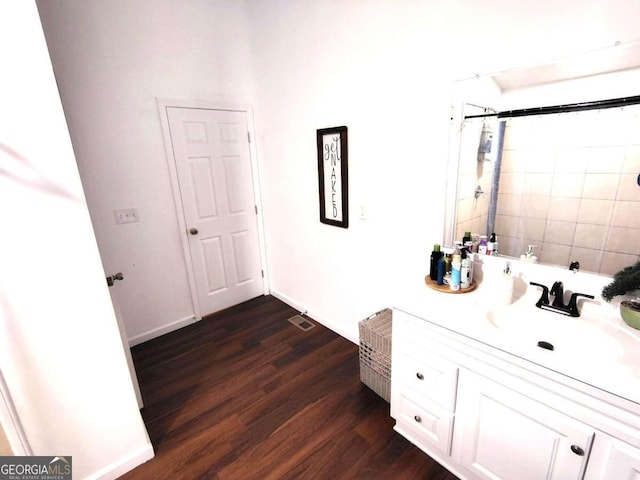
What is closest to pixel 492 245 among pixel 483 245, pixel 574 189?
pixel 483 245

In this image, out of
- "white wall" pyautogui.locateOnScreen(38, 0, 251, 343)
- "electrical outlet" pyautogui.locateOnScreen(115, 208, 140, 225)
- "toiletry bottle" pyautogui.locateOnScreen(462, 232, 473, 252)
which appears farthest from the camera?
"electrical outlet" pyautogui.locateOnScreen(115, 208, 140, 225)

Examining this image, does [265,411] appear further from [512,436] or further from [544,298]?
[544,298]

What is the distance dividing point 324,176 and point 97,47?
1.82 metres

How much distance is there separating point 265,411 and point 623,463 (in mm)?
1628

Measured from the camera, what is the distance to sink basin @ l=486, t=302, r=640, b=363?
1076mm

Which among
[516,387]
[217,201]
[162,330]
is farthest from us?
[217,201]

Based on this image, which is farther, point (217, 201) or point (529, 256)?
point (217, 201)

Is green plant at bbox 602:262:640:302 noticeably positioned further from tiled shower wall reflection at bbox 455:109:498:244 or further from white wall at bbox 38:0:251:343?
white wall at bbox 38:0:251:343

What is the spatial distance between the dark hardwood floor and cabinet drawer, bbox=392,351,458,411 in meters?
0.40

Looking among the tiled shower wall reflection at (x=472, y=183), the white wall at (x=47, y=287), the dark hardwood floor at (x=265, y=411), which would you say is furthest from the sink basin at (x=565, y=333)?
the white wall at (x=47, y=287)

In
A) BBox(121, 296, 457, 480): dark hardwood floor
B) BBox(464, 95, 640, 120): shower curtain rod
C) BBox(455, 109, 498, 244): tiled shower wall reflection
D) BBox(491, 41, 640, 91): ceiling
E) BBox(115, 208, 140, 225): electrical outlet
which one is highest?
BBox(491, 41, 640, 91): ceiling

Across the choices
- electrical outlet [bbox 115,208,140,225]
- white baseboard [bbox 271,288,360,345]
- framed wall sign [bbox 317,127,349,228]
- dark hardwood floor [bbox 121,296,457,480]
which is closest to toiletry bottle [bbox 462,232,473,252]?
framed wall sign [bbox 317,127,349,228]

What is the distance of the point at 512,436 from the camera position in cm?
116

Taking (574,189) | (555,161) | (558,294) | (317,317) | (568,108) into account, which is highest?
(568,108)
